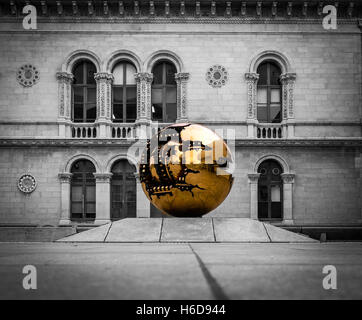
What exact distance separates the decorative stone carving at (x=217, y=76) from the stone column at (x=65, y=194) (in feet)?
24.9

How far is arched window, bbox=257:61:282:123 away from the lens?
20.2m

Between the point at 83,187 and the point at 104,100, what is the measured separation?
160 inches

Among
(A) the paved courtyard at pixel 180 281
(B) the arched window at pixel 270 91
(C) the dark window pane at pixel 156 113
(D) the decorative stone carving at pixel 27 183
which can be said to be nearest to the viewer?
(A) the paved courtyard at pixel 180 281

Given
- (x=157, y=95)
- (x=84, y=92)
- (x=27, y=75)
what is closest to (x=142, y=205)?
(x=157, y=95)

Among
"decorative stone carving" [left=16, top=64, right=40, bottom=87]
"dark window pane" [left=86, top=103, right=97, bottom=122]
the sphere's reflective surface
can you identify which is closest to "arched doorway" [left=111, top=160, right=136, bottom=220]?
"dark window pane" [left=86, top=103, right=97, bottom=122]

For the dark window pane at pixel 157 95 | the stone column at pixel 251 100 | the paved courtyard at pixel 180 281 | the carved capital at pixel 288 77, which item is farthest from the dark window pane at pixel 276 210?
the paved courtyard at pixel 180 281

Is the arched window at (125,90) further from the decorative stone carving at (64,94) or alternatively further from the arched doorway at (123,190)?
the arched doorway at (123,190)

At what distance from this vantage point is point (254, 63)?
1975cm

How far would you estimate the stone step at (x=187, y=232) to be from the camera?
8984 mm

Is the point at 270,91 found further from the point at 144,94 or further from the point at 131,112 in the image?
the point at 131,112

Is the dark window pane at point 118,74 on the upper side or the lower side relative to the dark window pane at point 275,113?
upper

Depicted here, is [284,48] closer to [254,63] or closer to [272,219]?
[254,63]

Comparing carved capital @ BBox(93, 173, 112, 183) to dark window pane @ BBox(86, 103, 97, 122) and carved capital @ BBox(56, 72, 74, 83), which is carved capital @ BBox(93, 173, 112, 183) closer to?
dark window pane @ BBox(86, 103, 97, 122)

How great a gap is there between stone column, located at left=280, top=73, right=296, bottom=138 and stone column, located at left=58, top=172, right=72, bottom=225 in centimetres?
1002
